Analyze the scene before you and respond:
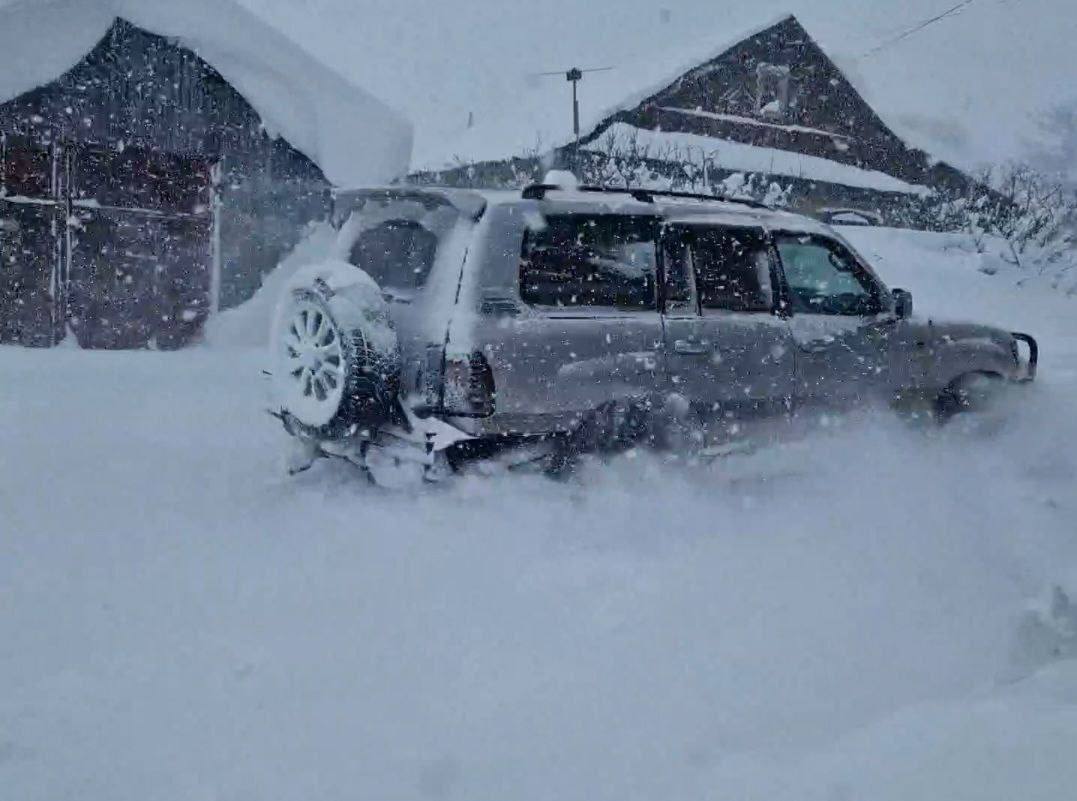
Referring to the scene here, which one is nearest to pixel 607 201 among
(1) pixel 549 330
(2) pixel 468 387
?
(1) pixel 549 330

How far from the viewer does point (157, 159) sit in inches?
452

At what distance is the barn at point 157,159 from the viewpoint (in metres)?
10.5

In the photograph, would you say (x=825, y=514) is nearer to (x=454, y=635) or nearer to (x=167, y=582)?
(x=454, y=635)

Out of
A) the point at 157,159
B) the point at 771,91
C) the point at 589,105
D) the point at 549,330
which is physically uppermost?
the point at 771,91

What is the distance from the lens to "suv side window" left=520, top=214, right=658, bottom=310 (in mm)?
4496

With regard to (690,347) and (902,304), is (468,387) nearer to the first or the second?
(690,347)

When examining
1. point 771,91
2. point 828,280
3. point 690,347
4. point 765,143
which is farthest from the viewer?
point 771,91

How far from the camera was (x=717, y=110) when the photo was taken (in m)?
28.2

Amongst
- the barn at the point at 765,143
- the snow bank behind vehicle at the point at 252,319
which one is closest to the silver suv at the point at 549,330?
the snow bank behind vehicle at the point at 252,319

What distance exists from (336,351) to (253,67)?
26.4ft

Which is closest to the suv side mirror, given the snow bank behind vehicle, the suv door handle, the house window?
the suv door handle

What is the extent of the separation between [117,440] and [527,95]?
29.9m

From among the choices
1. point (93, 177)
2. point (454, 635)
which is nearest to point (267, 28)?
point (93, 177)

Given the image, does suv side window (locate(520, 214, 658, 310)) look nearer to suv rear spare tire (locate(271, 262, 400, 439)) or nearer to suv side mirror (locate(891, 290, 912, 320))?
suv rear spare tire (locate(271, 262, 400, 439))
